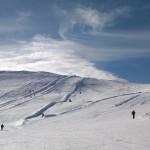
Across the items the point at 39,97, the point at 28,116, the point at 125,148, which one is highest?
the point at 39,97

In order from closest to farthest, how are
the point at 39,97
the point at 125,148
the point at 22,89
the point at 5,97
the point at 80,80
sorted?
the point at 125,148 < the point at 39,97 < the point at 5,97 < the point at 22,89 < the point at 80,80

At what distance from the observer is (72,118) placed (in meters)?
63.5

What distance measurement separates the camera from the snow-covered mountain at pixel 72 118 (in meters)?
27.1

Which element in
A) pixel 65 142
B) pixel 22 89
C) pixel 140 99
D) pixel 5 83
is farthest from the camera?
pixel 5 83

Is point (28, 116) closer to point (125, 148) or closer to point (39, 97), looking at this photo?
point (39, 97)

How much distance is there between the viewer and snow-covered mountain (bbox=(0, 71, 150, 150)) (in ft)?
89.0

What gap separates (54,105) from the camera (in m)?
95.6

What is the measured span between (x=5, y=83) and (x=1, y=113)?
3704 inches

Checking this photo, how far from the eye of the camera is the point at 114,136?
101 feet

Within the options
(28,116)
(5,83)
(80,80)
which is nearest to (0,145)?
(28,116)

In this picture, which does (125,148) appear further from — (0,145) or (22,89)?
(22,89)

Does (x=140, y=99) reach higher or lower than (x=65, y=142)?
higher

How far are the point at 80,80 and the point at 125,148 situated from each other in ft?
479

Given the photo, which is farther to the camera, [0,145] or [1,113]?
[1,113]
